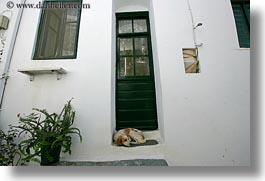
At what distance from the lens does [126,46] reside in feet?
6.66

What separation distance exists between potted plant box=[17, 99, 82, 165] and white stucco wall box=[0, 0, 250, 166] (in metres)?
0.10

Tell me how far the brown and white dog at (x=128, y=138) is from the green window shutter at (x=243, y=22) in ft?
4.77

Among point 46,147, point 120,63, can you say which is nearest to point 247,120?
point 120,63

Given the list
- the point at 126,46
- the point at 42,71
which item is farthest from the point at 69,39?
the point at 126,46

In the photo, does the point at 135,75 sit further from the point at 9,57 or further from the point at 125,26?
the point at 9,57

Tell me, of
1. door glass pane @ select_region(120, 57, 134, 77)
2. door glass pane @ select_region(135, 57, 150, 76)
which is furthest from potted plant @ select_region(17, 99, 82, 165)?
door glass pane @ select_region(135, 57, 150, 76)

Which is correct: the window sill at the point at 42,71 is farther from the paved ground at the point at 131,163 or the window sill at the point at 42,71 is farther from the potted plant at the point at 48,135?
the paved ground at the point at 131,163

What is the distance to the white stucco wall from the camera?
1261 millimetres

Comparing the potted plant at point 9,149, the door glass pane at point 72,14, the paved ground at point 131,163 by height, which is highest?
the door glass pane at point 72,14

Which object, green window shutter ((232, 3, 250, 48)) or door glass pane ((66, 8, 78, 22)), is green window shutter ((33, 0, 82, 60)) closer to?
door glass pane ((66, 8, 78, 22))

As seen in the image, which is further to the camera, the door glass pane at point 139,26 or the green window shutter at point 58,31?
the door glass pane at point 139,26

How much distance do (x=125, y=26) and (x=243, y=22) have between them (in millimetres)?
1503

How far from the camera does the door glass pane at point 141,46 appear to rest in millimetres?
1987

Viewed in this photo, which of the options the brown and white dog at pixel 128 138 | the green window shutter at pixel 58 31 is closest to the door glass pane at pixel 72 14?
the green window shutter at pixel 58 31
